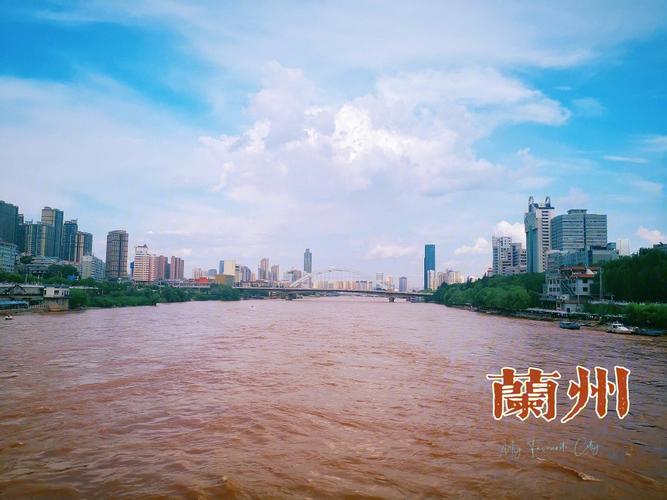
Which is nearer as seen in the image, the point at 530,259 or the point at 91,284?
the point at 91,284

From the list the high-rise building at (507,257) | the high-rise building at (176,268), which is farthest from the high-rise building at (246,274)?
the high-rise building at (507,257)

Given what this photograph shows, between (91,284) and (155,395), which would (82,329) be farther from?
(91,284)

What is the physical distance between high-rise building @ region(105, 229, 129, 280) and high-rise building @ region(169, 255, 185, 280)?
3521 centimetres

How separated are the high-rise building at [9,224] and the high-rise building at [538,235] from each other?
92.0 meters

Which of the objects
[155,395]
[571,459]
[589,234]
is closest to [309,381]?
[155,395]

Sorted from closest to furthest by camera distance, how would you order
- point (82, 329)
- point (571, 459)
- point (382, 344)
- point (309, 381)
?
point (571, 459) → point (309, 381) → point (382, 344) → point (82, 329)

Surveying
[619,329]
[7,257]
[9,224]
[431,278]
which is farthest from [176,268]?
[619,329]

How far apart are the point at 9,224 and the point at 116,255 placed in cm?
1896

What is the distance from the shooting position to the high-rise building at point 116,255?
91.6 m

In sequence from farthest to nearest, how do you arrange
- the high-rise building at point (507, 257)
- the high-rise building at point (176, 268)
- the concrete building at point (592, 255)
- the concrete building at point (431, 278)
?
1. the concrete building at point (431, 278)
2. the high-rise building at point (176, 268)
3. the high-rise building at point (507, 257)
4. the concrete building at point (592, 255)

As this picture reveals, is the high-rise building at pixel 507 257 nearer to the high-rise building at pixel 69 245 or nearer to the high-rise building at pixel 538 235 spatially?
the high-rise building at pixel 538 235

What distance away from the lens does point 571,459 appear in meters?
5.98

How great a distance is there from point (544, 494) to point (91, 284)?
171 feet

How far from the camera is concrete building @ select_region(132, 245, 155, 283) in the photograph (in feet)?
371
